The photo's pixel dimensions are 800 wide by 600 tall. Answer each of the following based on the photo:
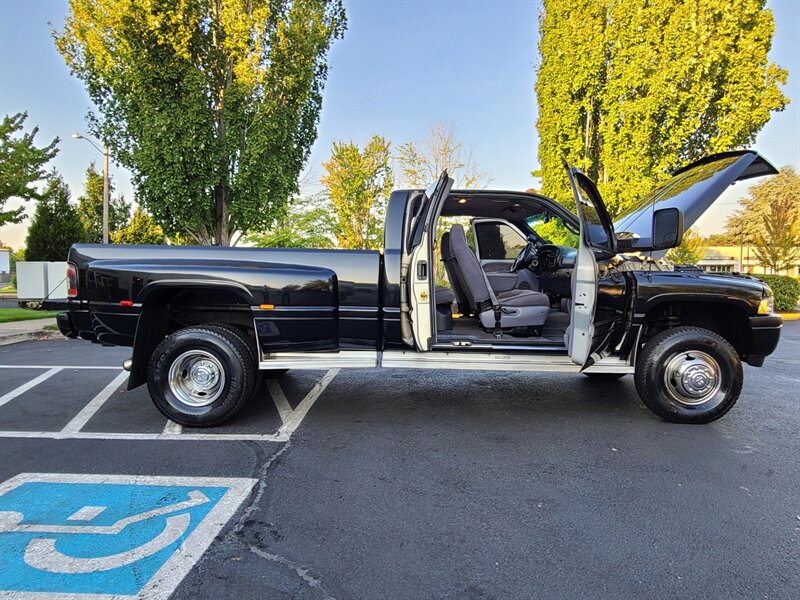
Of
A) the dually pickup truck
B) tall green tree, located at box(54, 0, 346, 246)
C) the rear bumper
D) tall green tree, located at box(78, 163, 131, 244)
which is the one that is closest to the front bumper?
the dually pickup truck

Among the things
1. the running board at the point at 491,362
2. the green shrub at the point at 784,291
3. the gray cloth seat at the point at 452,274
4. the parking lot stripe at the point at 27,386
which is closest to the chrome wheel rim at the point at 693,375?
the running board at the point at 491,362

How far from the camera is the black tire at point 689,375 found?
3.93m

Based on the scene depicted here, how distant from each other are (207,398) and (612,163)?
13.1 metres

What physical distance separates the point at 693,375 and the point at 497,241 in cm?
287

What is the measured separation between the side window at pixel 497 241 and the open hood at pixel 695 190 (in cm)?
170

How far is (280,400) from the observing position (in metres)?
4.84

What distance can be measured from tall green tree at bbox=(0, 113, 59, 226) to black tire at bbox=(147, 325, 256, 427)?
11.0 meters

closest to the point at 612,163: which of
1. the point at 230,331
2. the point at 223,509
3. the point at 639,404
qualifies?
the point at 639,404

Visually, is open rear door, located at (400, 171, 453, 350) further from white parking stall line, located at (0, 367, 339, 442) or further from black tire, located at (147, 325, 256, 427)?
black tire, located at (147, 325, 256, 427)

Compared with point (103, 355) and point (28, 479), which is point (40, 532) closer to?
point (28, 479)

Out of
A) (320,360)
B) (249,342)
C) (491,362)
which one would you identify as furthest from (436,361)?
(249,342)

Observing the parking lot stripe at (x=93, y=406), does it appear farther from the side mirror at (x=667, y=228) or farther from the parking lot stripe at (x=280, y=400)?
the side mirror at (x=667, y=228)

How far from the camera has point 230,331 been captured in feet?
13.3

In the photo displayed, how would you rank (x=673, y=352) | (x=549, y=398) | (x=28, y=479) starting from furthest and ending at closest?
(x=549, y=398) < (x=673, y=352) < (x=28, y=479)
